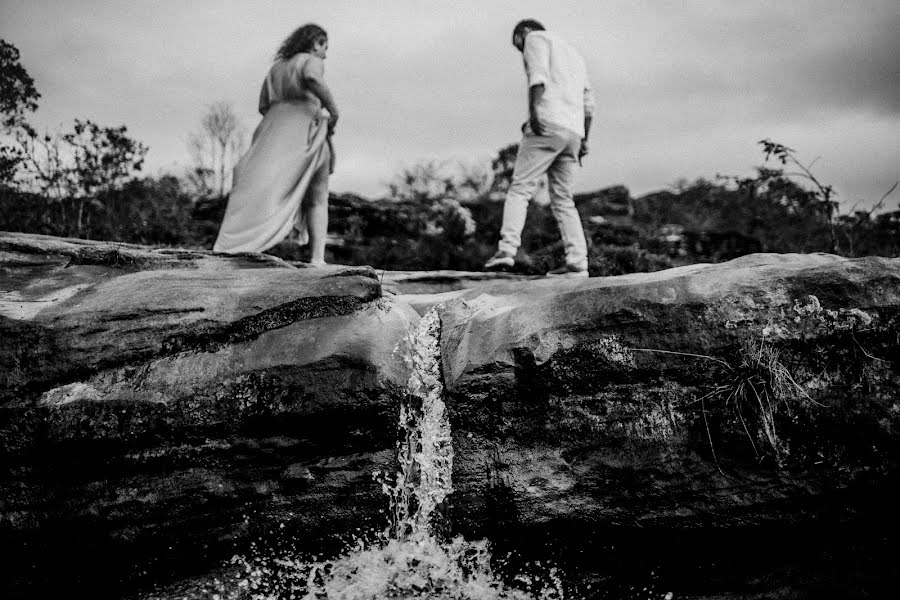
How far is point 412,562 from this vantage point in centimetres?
328

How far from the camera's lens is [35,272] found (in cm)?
406

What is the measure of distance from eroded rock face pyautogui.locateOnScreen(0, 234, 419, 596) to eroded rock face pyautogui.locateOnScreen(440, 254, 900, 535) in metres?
0.61

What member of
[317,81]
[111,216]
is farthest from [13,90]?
[317,81]

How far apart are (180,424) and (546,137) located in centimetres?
409

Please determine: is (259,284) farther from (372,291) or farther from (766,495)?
(766,495)

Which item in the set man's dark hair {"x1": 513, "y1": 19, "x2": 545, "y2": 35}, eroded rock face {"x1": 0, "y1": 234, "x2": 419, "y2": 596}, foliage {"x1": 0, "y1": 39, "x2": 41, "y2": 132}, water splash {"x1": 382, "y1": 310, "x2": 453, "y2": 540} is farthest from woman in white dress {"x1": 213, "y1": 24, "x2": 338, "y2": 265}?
foliage {"x1": 0, "y1": 39, "x2": 41, "y2": 132}

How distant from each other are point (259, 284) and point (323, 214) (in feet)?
9.06

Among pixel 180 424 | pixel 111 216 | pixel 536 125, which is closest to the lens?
pixel 180 424

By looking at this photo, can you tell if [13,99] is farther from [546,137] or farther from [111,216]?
[546,137]

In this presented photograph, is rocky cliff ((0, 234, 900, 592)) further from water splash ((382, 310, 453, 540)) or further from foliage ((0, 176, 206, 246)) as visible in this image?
foliage ((0, 176, 206, 246))

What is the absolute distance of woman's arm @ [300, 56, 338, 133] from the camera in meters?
5.97

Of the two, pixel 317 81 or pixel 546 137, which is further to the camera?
pixel 317 81

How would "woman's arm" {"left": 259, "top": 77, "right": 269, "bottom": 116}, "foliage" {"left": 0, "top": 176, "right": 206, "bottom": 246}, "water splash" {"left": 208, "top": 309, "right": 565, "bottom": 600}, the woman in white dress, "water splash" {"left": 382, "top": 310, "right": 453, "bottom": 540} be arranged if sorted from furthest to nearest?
"foliage" {"left": 0, "top": 176, "right": 206, "bottom": 246} → "woman's arm" {"left": 259, "top": 77, "right": 269, "bottom": 116} → the woman in white dress → "water splash" {"left": 382, "top": 310, "right": 453, "bottom": 540} → "water splash" {"left": 208, "top": 309, "right": 565, "bottom": 600}

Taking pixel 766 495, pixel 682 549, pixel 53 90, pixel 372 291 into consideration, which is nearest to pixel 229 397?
pixel 372 291
